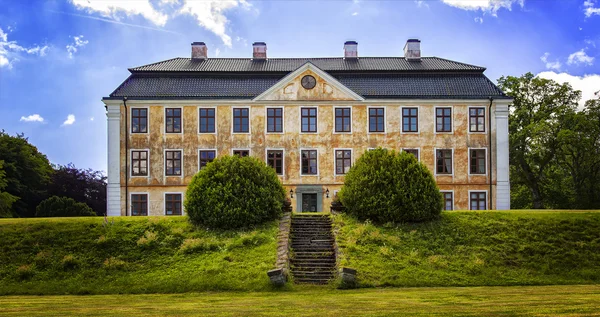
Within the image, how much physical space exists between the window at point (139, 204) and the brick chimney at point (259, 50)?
1249cm

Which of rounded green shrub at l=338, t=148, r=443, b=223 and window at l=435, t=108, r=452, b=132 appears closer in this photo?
rounded green shrub at l=338, t=148, r=443, b=223

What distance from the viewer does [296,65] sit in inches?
1718

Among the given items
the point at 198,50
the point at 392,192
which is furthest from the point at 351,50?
the point at 392,192

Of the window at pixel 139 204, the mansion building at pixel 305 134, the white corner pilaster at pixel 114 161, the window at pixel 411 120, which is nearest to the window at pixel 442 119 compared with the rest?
the mansion building at pixel 305 134

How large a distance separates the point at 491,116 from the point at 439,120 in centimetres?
319

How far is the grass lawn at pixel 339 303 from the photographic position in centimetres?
1686

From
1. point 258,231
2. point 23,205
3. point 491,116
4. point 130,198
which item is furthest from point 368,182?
point 23,205

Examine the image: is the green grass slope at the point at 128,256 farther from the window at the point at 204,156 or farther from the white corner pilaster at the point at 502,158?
the white corner pilaster at the point at 502,158

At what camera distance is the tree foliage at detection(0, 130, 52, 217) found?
46.8 metres

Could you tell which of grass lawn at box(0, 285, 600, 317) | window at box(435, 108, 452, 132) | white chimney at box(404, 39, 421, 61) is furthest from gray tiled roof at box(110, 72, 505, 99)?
grass lawn at box(0, 285, 600, 317)

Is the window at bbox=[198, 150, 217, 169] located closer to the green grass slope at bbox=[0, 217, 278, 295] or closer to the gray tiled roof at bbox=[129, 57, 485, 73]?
the gray tiled roof at bbox=[129, 57, 485, 73]

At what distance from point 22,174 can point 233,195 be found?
1002 inches

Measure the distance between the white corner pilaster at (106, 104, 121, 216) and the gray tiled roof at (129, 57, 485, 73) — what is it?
3.31 m

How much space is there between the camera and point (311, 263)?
25.7 m
